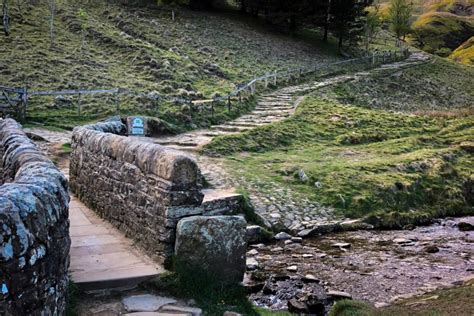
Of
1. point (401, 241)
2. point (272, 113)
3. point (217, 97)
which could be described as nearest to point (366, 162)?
point (401, 241)

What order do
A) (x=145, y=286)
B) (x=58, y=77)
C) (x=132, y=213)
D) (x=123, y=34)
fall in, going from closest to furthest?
(x=145, y=286), (x=132, y=213), (x=58, y=77), (x=123, y=34)

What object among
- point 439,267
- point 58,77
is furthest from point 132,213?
point 58,77

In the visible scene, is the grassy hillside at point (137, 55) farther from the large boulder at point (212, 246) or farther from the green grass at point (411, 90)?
the large boulder at point (212, 246)

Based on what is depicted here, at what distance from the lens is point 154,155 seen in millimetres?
8008

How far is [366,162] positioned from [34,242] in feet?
52.5

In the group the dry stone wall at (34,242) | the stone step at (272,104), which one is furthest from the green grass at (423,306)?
the stone step at (272,104)

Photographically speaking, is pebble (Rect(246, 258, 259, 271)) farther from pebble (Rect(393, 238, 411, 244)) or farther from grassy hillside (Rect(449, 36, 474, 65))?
grassy hillside (Rect(449, 36, 474, 65))

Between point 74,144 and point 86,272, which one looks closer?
point 86,272

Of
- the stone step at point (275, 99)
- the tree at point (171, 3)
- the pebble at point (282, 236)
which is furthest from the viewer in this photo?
the tree at point (171, 3)

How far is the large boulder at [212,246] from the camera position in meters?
7.53

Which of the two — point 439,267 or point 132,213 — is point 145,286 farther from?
point 439,267

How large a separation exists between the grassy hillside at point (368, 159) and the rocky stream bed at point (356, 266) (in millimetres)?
1865

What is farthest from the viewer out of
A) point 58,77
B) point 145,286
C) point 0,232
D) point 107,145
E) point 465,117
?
point 465,117

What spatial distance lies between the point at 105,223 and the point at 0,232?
6011mm
